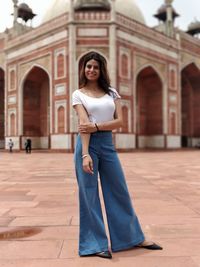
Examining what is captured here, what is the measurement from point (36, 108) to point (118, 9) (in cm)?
1169

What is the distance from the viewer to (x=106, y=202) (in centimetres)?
245

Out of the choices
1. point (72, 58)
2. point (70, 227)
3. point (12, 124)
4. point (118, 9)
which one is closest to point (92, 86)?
point (70, 227)

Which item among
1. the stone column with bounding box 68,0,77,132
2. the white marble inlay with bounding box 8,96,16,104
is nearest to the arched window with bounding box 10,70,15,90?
the white marble inlay with bounding box 8,96,16,104

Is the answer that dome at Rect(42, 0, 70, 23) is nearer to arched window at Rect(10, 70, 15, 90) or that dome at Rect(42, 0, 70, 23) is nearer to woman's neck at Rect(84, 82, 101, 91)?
arched window at Rect(10, 70, 15, 90)

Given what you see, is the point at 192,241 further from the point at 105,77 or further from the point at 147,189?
the point at 147,189

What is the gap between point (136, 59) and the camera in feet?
73.8

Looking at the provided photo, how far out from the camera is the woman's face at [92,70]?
2.47 m

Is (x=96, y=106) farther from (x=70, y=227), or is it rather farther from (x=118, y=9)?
(x=118, y=9)

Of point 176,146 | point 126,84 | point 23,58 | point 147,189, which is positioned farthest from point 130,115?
point 147,189

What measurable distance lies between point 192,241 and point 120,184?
0.74 m

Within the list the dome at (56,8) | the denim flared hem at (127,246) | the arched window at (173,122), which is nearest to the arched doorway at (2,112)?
the dome at (56,8)

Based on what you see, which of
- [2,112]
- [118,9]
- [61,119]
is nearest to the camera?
[61,119]

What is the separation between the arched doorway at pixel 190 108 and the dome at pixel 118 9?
680 cm

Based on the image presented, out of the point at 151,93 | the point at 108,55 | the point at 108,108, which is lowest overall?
the point at 108,108
